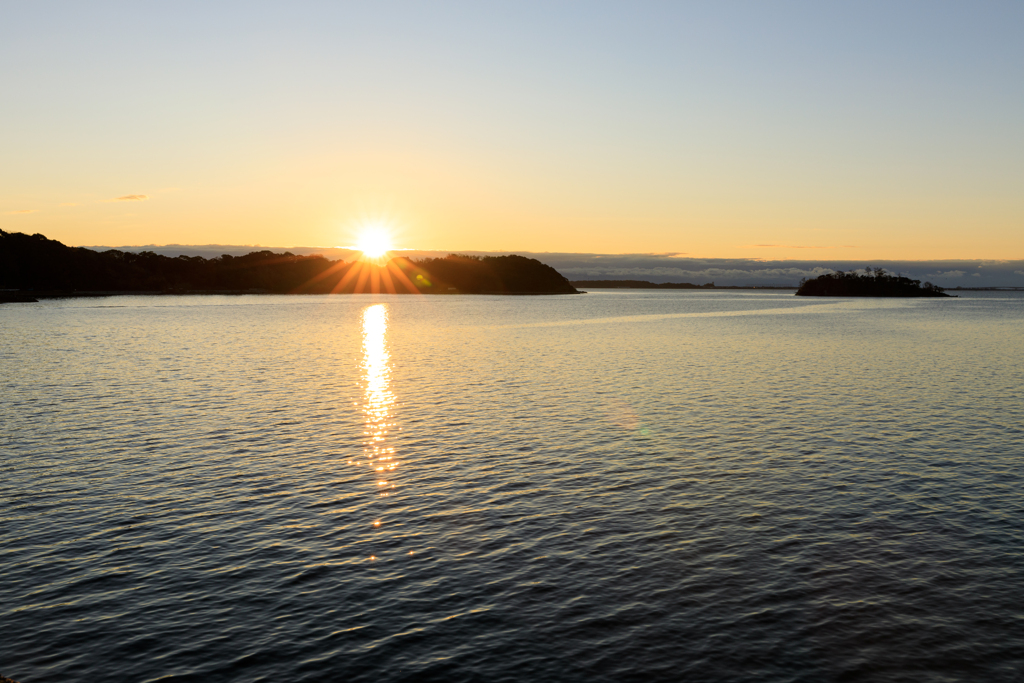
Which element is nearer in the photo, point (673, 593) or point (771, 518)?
point (673, 593)

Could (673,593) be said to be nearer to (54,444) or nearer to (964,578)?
(964,578)

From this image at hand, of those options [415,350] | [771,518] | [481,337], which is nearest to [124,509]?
[771,518]

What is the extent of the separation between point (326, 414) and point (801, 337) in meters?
91.0

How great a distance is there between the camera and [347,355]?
8819 centimetres

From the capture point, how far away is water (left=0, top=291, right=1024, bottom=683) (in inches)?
617

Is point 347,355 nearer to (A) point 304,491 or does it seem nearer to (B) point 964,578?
(A) point 304,491

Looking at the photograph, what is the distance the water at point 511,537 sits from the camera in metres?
15.7

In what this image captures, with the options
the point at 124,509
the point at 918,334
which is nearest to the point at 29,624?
the point at 124,509

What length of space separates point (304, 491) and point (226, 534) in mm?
5078

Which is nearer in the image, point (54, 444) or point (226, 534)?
point (226, 534)

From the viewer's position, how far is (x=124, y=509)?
2522 cm

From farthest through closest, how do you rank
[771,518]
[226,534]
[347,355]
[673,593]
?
[347,355], [771,518], [226,534], [673,593]

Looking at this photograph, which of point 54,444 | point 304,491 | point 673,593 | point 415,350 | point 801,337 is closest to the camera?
point 673,593

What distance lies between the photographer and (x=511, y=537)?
22.8m
